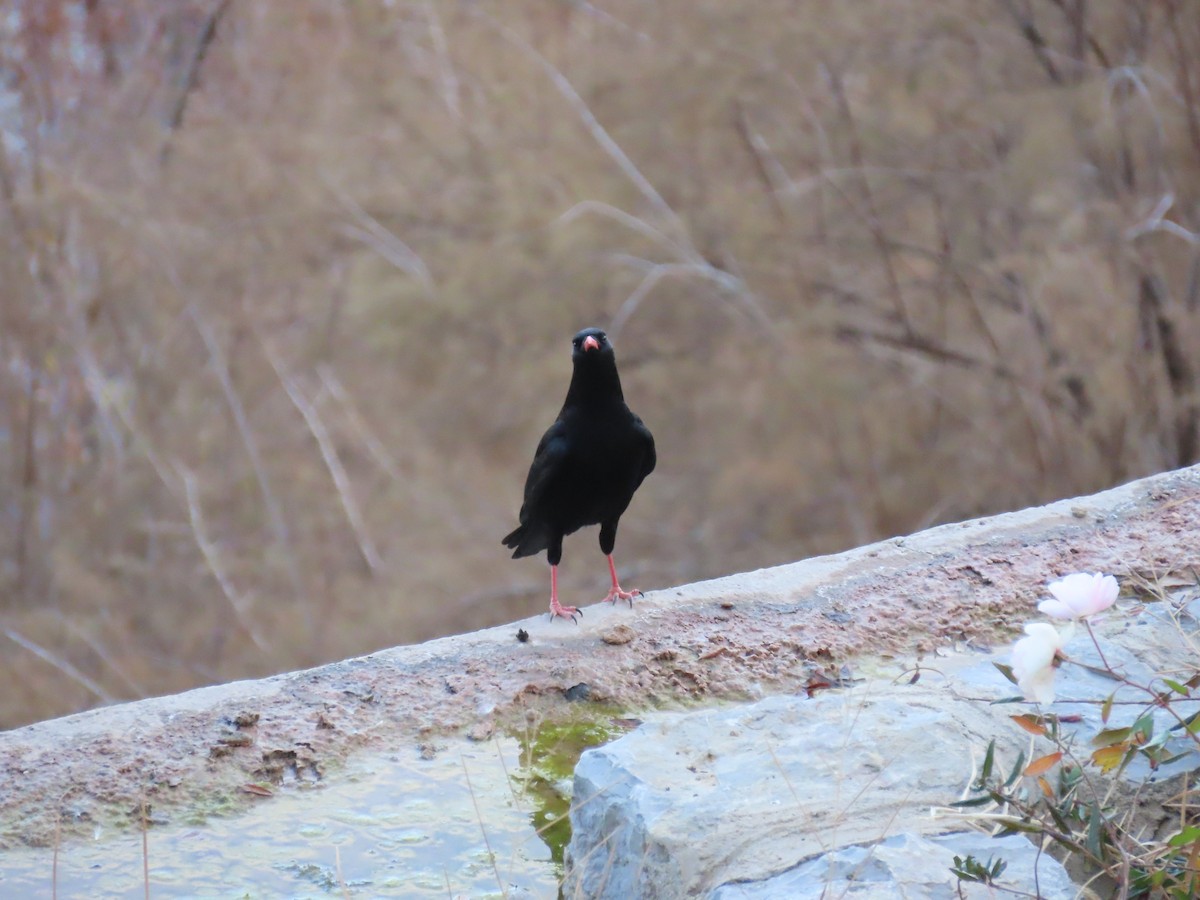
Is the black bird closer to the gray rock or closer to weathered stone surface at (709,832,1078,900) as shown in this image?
the gray rock

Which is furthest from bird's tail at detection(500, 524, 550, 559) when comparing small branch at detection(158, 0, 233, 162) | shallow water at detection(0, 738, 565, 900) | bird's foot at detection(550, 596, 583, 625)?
small branch at detection(158, 0, 233, 162)

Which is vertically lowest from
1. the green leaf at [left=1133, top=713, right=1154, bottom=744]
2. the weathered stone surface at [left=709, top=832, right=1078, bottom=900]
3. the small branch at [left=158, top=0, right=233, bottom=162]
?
the weathered stone surface at [left=709, top=832, right=1078, bottom=900]

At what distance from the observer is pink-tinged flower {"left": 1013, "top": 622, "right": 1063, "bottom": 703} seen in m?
1.32

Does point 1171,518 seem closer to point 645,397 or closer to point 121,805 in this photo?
point 121,805

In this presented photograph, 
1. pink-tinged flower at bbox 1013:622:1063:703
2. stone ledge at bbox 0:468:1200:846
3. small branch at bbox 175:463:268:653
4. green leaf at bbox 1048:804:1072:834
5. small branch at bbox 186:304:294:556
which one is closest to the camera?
pink-tinged flower at bbox 1013:622:1063:703

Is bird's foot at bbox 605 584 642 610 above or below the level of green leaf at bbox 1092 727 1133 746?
below

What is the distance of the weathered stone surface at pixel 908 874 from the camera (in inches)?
52.0

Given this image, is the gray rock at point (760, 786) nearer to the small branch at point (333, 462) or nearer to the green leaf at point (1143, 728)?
the green leaf at point (1143, 728)

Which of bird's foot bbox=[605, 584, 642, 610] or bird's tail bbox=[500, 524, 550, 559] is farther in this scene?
bird's tail bbox=[500, 524, 550, 559]

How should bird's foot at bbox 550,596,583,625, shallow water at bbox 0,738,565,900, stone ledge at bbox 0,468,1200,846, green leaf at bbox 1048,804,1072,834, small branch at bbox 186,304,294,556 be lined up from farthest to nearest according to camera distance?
small branch at bbox 186,304,294,556 → bird's foot at bbox 550,596,583,625 → stone ledge at bbox 0,468,1200,846 → shallow water at bbox 0,738,565,900 → green leaf at bbox 1048,804,1072,834

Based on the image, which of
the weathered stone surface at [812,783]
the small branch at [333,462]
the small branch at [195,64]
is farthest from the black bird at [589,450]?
the small branch at [195,64]

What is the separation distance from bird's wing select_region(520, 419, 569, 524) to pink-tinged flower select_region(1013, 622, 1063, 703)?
162cm

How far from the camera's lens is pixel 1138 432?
5.73 meters

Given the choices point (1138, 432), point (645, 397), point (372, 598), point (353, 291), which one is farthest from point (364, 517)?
point (1138, 432)
